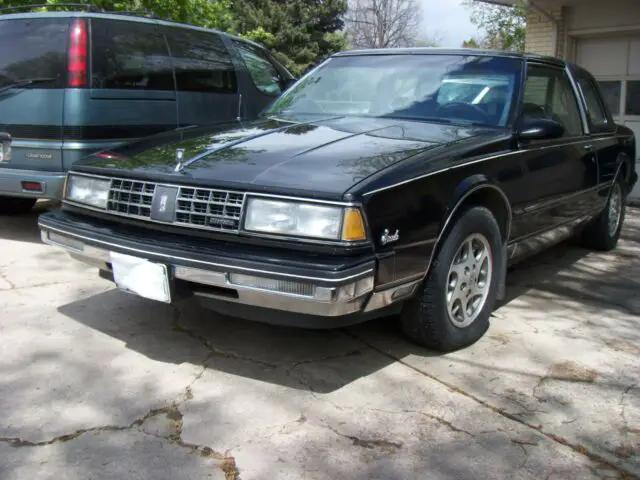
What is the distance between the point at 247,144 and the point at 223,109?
3.18 metres

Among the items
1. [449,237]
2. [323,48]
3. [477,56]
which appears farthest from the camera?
[323,48]

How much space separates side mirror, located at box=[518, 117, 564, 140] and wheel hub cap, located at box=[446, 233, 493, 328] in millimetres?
709

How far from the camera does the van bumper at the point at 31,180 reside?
5.32m

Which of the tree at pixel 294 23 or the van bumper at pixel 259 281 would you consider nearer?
the van bumper at pixel 259 281

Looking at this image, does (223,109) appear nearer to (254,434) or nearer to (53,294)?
(53,294)

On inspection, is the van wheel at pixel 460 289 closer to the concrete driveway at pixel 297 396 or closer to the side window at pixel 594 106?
the concrete driveway at pixel 297 396

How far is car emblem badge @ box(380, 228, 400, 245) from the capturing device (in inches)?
119

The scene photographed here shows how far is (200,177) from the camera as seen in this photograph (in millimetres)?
3227

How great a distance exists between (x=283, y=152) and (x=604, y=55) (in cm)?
850

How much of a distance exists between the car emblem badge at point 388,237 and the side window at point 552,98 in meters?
1.69

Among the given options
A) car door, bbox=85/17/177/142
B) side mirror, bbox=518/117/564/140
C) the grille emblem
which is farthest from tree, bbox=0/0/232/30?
the grille emblem

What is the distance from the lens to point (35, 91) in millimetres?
5406

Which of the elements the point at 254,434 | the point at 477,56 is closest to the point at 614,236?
the point at 477,56

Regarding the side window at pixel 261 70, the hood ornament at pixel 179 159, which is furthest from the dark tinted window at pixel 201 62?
the hood ornament at pixel 179 159
